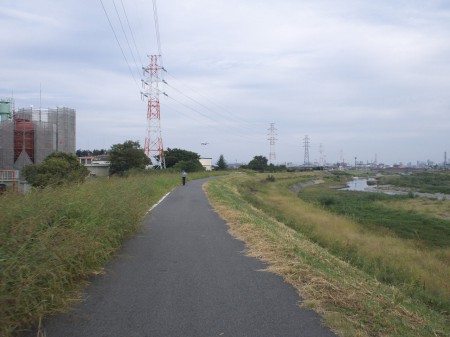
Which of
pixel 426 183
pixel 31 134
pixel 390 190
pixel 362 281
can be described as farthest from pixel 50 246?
pixel 426 183

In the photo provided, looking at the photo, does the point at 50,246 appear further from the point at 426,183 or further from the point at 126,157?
the point at 426,183

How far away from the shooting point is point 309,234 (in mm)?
18078

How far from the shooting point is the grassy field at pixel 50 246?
4.65m

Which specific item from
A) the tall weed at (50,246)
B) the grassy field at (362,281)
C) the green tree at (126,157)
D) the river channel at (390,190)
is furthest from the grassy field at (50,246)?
the river channel at (390,190)

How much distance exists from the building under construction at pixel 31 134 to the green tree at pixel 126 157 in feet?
42.2

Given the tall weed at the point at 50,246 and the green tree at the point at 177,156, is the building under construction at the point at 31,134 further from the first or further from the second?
the tall weed at the point at 50,246

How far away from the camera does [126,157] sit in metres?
61.7

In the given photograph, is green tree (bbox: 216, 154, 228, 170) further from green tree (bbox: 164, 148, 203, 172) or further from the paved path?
the paved path

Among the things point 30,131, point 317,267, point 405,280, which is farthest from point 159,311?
point 30,131

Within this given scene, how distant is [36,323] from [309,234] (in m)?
14.5

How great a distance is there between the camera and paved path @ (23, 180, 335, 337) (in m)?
4.84

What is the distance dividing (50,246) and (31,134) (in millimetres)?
68239

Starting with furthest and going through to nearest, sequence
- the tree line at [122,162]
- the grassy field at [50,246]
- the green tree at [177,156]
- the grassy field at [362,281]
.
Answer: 1. the green tree at [177,156]
2. the tree line at [122,162]
3. the grassy field at [362,281]
4. the grassy field at [50,246]

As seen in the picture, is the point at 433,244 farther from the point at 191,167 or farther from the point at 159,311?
the point at 191,167
